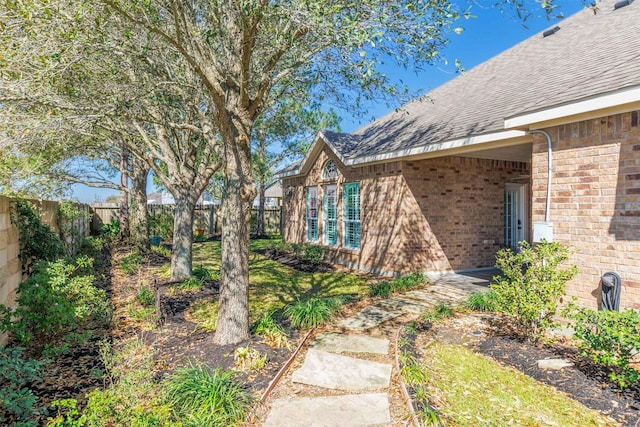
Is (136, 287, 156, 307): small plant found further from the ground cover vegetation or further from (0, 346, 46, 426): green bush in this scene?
(0, 346, 46, 426): green bush

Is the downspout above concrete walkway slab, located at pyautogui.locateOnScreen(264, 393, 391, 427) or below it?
above

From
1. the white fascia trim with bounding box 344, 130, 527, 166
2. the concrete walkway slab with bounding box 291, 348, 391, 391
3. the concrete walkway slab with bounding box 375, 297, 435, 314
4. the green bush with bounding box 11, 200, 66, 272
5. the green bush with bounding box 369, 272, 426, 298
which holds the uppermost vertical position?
the white fascia trim with bounding box 344, 130, 527, 166

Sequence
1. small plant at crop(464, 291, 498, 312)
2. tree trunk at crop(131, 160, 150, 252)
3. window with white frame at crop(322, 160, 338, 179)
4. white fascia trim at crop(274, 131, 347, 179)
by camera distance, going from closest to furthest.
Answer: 1. small plant at crop(464, 291, 498, 312)
2. white fascia trim at crop(274, 131, 347, 179)
3. window with white frame at crop(322, 160, 338, 179)
4. tree trunk at crop(131, 160, 150, 252)

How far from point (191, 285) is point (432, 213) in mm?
A: 6339

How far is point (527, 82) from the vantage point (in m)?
7.82

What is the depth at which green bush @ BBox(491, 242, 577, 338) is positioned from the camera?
15.1 ft

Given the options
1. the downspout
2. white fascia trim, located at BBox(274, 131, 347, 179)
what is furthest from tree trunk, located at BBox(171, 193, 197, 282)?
the downspout

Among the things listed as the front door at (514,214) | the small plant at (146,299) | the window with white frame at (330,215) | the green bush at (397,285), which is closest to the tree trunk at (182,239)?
the small plant at (146,299)

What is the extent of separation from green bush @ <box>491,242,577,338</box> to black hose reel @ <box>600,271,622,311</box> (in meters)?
0.56

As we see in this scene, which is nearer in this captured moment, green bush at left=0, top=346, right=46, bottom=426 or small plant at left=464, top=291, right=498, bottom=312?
green bush at left=0, top=346, right=46, bottom=426

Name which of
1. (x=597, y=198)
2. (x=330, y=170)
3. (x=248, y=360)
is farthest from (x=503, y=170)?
(x=248, y=360)

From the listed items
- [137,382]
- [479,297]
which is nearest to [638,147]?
[479,297]

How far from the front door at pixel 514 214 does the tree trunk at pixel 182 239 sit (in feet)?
30.0

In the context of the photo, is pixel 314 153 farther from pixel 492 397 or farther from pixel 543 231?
pixel 492 397
